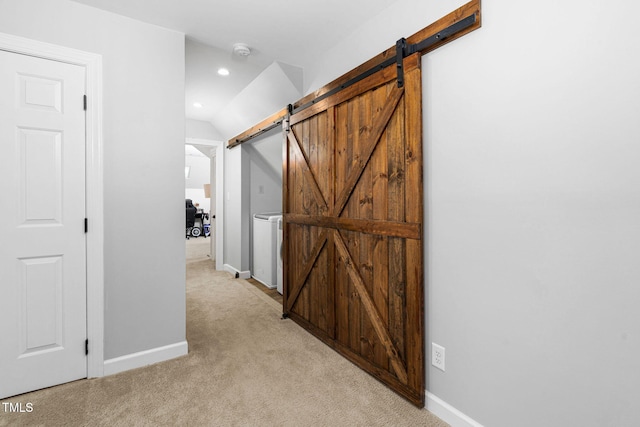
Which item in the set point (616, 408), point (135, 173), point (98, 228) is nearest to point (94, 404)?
point (98, 228)

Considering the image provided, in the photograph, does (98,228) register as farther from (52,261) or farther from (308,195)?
(308,195)

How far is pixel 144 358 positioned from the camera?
7.36 feet

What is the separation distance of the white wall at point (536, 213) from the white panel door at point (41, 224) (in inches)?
88.6

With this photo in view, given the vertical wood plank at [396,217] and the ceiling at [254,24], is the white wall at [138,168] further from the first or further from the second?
the vertical wood plank at [396,217]

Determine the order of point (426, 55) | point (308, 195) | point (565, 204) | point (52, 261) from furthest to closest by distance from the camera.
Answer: point (308, 195), point (52, 261), point (426, 55), point (565, 204)

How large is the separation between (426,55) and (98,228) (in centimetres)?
236

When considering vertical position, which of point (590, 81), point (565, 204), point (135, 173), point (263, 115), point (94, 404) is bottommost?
point (94, 404)

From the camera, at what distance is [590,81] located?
3.80 ft

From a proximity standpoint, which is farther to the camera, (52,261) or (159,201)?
(159,201)

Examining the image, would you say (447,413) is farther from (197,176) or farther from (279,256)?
(197,176)

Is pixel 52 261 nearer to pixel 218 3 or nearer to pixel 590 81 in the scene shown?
pixel 218 3

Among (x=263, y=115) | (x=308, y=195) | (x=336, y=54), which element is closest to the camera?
(x=336, y=54)

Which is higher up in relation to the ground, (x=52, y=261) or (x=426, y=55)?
(x=426, y=55)

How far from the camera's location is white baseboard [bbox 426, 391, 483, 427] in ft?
5.16
